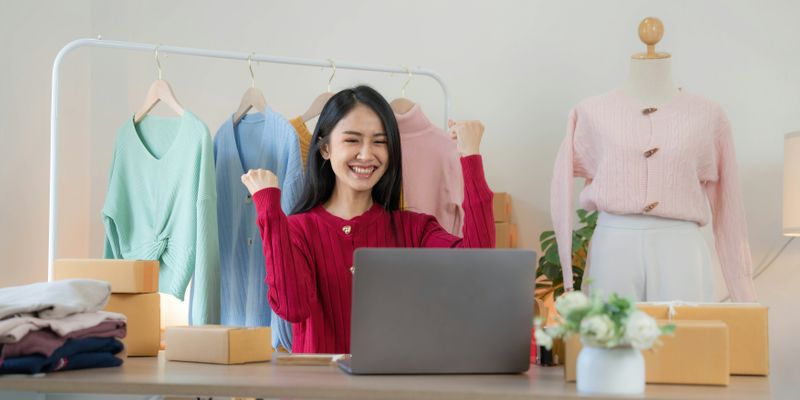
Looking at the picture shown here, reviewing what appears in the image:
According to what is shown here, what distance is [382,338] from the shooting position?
178 centimetres

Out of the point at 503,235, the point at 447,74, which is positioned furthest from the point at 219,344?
the point at 447,74

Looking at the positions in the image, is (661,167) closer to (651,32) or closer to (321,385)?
(651,32)

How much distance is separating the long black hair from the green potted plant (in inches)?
40.4

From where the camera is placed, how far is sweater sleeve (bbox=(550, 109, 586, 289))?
10.3 feet

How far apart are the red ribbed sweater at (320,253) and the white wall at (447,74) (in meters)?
1.35

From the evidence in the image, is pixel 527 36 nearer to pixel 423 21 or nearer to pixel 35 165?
pixel 423 21

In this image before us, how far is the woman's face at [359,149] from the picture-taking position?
2658 millimetres

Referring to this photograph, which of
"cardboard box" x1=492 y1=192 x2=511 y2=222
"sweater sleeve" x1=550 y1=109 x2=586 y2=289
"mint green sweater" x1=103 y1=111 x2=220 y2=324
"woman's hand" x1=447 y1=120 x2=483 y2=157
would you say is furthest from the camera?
"cardboard box" x1=492 y1=192 x2=511 y2=222

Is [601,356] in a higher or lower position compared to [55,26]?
lower

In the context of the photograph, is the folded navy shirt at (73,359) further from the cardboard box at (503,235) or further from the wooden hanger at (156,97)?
the cardboard box at (503,235)

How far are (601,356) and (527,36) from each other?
8.47 ft

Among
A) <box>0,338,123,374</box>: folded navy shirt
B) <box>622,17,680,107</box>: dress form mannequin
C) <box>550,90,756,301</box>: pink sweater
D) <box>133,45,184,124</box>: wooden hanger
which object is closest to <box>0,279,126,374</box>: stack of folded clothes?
<box>0,338,123,374</box>: folded navy shirt

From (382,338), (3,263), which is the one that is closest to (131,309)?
(382,338)

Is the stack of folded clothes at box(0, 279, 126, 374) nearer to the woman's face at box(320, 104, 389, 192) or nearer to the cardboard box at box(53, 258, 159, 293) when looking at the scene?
the cardboard box at box(53, 258, 159, 293)
